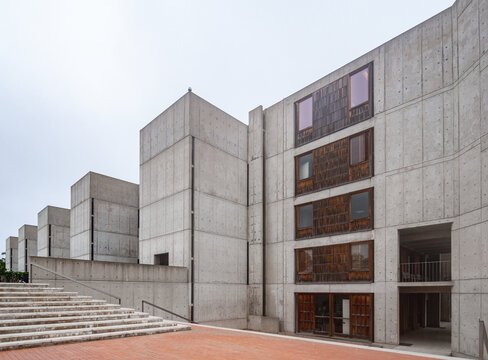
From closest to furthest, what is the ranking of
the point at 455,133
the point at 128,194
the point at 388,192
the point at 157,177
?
1. the point at 455,133
2. the point at 388,192
3. the point at 157,177
4. the point at 128,194

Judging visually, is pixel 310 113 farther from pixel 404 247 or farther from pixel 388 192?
pixel 404 247

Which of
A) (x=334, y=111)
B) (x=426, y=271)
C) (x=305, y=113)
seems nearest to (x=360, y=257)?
(x=334, y=111)

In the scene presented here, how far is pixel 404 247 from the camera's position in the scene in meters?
21.1

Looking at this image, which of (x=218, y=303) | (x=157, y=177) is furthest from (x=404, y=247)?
(x=157, y=177)

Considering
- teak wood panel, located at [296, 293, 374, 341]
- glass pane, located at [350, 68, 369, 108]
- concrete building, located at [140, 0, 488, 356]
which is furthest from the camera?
glass pane, located at [350, 68, 369, 108]

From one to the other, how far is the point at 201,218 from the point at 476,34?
15919 millimetres

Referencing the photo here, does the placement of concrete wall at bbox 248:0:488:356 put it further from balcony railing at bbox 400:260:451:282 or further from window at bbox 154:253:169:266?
window at bbox 154:253:169:266

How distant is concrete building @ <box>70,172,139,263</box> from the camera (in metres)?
30.4

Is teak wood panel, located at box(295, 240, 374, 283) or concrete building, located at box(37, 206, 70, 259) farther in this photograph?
concrete building, located at box(37, 206, 70, 259)

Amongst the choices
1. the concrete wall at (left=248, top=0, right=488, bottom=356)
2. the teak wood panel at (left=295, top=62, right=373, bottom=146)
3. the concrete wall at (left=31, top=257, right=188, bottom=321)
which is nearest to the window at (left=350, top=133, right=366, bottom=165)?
the concrete wall at (left=248, top=0, right=488, bottom=356)

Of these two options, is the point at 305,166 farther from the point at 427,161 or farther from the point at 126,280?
the point at 126,280

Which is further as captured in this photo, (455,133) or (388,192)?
(388,192)

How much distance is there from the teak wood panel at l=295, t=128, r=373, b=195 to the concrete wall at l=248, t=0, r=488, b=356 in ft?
1.18

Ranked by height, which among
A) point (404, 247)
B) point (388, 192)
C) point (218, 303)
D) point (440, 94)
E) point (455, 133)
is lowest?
point (218, 303)
